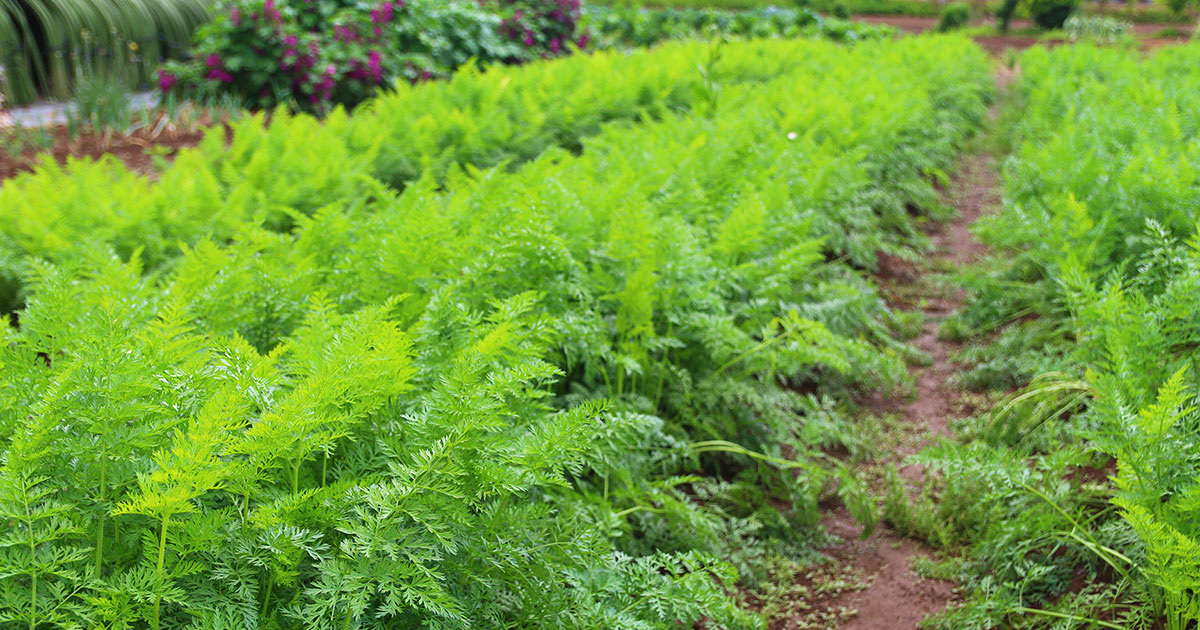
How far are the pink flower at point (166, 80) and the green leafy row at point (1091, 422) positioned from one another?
7.87 meters

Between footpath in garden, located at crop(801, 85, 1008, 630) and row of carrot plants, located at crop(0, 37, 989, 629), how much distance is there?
0.19 metres

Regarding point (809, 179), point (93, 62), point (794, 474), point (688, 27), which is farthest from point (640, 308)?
point (688, 27)

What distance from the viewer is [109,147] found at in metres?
7.13

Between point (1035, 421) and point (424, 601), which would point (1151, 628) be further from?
point (424, 601)

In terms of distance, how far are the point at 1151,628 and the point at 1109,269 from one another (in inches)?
83.5

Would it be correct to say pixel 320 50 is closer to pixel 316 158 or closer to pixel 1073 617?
pixel 316 158

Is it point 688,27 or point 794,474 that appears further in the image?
point 688,27

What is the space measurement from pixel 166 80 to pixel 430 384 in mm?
8100

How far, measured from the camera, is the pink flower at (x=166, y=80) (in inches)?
356

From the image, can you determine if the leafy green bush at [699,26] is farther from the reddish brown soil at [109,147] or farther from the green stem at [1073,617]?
the green stem at [1073,617]

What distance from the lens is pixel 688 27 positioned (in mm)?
19156

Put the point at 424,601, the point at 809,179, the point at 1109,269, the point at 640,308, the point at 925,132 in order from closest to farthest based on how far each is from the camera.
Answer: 1. the point at 424,601
2. the point at 640,308
3. the point at 1109,269
4. the point at 809,179
5. the point at 925,132

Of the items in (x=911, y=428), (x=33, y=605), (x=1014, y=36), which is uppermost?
(x=33, y=605)

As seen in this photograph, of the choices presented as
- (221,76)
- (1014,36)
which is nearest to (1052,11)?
(1014,36)
